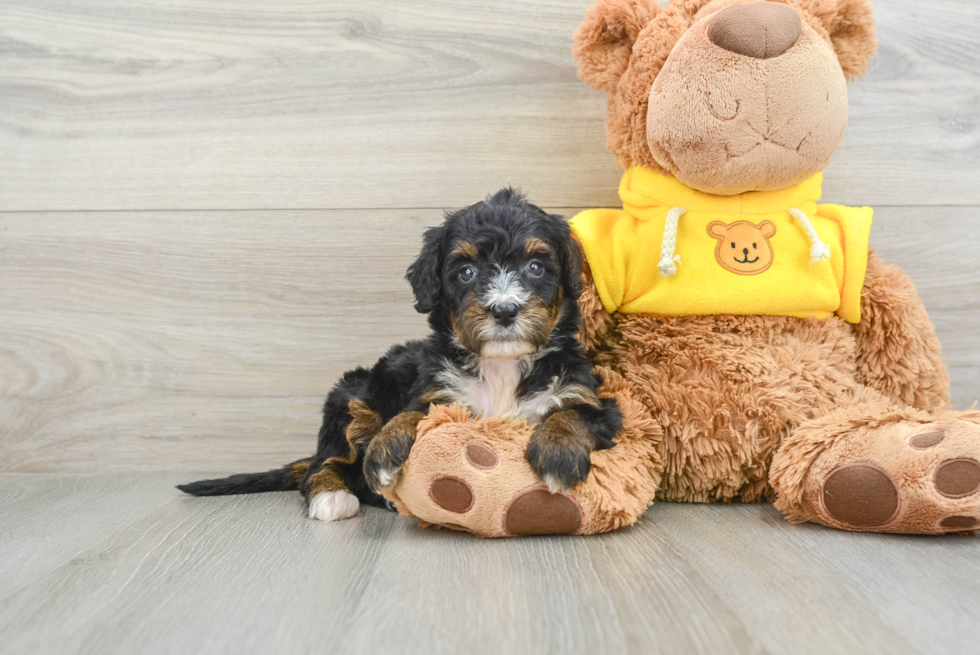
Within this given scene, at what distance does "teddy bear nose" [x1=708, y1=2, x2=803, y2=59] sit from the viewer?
5.80 ft

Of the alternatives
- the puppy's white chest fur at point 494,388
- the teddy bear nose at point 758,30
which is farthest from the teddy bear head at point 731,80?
the puppy's white chest fur at point 494,388

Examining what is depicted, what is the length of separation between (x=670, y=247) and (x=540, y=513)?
78 cm

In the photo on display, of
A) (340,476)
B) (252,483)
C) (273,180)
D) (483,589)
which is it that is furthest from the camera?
(273,180)

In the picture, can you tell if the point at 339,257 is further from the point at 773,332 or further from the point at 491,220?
the point at 773,332

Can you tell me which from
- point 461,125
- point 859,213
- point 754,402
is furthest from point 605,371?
point 461,125

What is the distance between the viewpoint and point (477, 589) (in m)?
1.37

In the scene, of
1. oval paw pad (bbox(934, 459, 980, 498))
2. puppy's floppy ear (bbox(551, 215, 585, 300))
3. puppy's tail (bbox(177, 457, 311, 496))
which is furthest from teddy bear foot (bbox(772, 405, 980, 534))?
puppy's tail (bbox(177, 457, 311, 496))

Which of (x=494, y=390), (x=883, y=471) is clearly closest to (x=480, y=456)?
(x=494, y=390)

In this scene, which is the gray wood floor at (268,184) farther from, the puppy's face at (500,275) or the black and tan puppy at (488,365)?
the puppy's face at (500,275)

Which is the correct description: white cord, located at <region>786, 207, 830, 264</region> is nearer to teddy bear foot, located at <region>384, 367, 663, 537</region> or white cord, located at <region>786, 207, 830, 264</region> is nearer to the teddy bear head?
the teddy bear head

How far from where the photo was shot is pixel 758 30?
5.79 feet

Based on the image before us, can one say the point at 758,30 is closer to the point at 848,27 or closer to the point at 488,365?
the point at 848,27

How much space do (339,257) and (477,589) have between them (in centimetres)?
147

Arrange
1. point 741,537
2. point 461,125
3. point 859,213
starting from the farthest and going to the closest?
point 461,125 → point 859,213 → point 741,537
